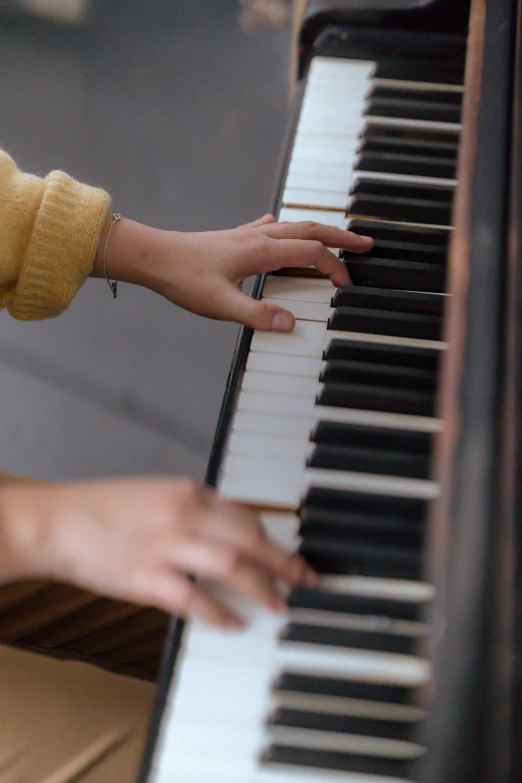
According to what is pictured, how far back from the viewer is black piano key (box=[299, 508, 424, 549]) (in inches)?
24.9

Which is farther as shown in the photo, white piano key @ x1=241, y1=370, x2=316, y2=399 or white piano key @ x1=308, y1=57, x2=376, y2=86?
white piano key @ x1=308, y1=57, x2=376, y2=86

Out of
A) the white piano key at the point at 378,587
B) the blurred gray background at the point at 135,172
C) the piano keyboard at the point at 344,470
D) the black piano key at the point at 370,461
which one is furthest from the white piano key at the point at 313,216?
the blurred gray background at the point at 135,172

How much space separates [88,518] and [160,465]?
100 centimetres

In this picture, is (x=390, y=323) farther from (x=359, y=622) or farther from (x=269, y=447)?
(x=359, y=622)

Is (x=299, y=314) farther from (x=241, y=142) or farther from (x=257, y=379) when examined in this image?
(x=241, y=142)

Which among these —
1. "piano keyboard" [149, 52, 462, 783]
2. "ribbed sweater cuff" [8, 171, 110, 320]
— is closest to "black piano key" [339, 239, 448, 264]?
"piano keyboard" [149, 52, 462, 783]

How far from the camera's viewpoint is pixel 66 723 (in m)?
0.82

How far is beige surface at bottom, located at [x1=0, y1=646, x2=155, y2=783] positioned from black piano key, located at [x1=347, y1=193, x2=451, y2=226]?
63 centimetres

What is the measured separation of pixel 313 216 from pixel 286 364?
0.25m

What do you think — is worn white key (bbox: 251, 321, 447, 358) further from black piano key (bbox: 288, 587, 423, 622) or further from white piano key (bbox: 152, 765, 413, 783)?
white piano key (bbox: 152, 765, 413, 783)

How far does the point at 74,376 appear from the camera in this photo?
176 cm

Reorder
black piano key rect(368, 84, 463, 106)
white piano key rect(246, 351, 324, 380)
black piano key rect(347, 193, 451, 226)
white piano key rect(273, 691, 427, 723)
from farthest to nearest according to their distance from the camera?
1. black piano key rect(368, 84, 463, 106)
2. black piano key rect(347, 193, 451, 226)
3. white piano key rect(246, 351, 324, 380)
4. white piano key rect(273, 691, 427, 723)

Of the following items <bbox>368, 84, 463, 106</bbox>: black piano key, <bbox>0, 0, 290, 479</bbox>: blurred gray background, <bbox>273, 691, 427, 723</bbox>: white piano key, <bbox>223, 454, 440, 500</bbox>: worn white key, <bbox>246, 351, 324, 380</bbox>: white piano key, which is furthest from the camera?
<bbox>0, 0, 290, 479</bbox>: blurred gray background

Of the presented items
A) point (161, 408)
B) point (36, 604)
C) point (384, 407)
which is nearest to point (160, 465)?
point (161, 408)
